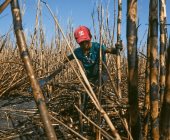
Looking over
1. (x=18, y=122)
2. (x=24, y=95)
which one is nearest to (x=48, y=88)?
(x=24, y=95)

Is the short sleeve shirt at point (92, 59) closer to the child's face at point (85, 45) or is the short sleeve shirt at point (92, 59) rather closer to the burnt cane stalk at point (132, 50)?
the child's face at point (85, 45)

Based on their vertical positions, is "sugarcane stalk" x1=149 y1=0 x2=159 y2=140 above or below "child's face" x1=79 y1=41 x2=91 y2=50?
below

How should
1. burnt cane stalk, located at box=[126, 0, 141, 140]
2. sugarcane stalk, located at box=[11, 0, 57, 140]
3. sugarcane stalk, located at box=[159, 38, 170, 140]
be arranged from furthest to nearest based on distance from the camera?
Answer: 1. burnt cane stalk, located at box=[126, 0, 141, 140]
2. sugarcane stalk, located at box=[159, 38, 170, 140]
3. sugarcane stalk, located at box=[11, 0, 57, 140]

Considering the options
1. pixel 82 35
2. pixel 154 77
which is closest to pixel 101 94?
pixel 154 77

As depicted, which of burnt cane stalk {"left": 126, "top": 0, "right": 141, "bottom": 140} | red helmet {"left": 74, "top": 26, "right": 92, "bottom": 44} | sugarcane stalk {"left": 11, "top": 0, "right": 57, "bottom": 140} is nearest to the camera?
sugarcane stalk {"left": 11, "top": 0, "right": 57, "bottom": 140}

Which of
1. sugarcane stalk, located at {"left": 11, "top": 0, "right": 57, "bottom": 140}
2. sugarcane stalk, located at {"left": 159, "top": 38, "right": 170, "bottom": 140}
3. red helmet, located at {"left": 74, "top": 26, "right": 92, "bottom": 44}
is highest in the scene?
red helmet, located at {"left": 74, "top": 26, "right": 92, "bottom": 44}

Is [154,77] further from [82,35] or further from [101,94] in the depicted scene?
[82,35]

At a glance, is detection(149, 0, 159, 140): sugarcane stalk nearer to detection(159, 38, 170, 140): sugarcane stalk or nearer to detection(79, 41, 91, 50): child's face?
detection(159, 38, 170, 140): sugarcane stalk

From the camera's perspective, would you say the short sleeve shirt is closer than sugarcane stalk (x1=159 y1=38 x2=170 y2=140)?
No

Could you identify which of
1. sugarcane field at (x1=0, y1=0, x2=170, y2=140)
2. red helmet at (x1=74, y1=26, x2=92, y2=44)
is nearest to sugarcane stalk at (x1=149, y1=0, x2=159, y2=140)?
sugarcane field at (x1=0, y1=0, x2=170, y2=140)

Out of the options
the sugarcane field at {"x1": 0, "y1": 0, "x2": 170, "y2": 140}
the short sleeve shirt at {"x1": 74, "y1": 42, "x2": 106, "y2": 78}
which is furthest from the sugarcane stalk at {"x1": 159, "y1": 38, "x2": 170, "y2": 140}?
the short sleeve shirt at {"x1": 74, "y1": 42, "x2": 106, "y2": 78}

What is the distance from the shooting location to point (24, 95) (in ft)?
8.72

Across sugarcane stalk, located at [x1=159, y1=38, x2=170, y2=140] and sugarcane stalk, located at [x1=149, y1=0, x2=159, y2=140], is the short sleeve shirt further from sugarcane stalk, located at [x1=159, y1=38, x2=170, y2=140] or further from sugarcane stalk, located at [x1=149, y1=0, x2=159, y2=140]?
sugarcane stalk, located at [x1=159, y1=38, x2=170, y2=140]

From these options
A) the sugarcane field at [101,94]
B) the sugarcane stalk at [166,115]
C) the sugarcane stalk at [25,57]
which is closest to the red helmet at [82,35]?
the sugarcane field at [101,94]
